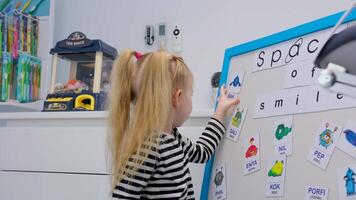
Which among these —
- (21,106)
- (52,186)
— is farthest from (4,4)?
(52,186)

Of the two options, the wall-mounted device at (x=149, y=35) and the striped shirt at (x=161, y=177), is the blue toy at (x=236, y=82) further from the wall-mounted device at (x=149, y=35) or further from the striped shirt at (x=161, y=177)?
the wall-mounted device at (x=149, y=35)

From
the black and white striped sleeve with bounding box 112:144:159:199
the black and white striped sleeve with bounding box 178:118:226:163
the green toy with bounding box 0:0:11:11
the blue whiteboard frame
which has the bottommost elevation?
the black and white striped sleeve with bounding box 112:144:159:199

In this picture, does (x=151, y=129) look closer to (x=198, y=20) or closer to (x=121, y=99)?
(x=121, y=99)

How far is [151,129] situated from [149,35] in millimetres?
920

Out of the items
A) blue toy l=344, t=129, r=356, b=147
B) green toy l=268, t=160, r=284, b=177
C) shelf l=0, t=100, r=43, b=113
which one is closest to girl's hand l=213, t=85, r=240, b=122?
green toy l=268, t=160, r=284, b=177

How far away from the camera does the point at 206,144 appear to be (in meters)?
1.16

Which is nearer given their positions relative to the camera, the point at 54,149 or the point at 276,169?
the point at 276,169

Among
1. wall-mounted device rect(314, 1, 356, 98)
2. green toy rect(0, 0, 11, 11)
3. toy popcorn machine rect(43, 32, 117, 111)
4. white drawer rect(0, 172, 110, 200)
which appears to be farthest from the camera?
green toy rect(0, 0, 11, 11)

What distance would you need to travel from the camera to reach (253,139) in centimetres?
107

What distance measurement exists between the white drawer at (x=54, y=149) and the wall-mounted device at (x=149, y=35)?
2.01ft

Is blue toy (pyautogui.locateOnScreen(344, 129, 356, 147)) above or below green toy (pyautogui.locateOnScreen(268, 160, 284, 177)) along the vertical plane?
above

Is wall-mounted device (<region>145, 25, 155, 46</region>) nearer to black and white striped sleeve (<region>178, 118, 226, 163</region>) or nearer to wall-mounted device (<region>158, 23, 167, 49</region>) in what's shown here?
wall-mounted device (<region>158, 23, 167, 49</region>)

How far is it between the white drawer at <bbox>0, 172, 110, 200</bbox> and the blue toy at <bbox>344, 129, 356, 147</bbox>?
81 centimetres

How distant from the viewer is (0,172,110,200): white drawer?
54.6 inches
